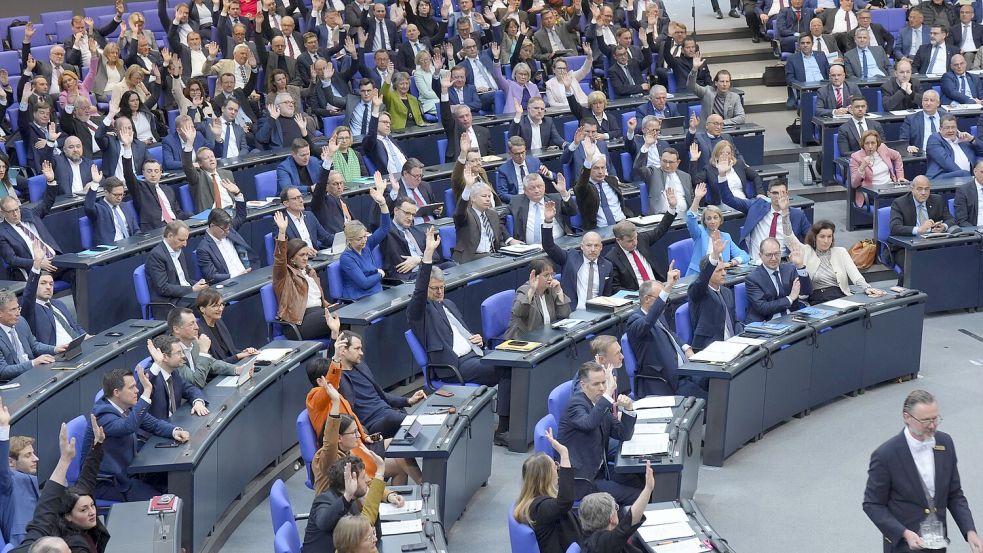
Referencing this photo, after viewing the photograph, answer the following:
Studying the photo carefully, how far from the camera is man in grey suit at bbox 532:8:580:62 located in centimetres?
1565

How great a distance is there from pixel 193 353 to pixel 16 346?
1.14 meters

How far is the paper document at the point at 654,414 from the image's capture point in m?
7.55

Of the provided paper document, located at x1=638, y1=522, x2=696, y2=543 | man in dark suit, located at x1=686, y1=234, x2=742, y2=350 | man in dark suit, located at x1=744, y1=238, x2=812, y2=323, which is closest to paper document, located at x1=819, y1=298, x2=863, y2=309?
man in dark suit, located at x1=744, y1=238, x2=812, y2=323

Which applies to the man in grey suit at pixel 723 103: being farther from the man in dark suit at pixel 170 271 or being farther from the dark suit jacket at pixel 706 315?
the man in dark suit at pixel 170 271

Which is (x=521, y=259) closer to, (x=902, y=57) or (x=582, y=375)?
(x=582, y=375)

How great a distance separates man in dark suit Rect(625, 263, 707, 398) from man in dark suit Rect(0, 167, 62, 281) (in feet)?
14.4

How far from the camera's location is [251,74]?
13.9m

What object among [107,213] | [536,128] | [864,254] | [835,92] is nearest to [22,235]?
[107,213]

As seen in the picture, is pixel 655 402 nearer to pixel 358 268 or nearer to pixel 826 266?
pixel 358 268

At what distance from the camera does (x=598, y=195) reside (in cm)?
1127

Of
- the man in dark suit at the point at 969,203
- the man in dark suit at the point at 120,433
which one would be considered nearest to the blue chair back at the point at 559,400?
the man in dark suit at the point at 120,433

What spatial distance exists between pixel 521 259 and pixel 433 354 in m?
1.86

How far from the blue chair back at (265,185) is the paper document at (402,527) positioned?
19.0 ft

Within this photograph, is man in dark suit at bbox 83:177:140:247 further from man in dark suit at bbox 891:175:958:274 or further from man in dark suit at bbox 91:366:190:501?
man in dark suit at bbox 891:175:958:274
